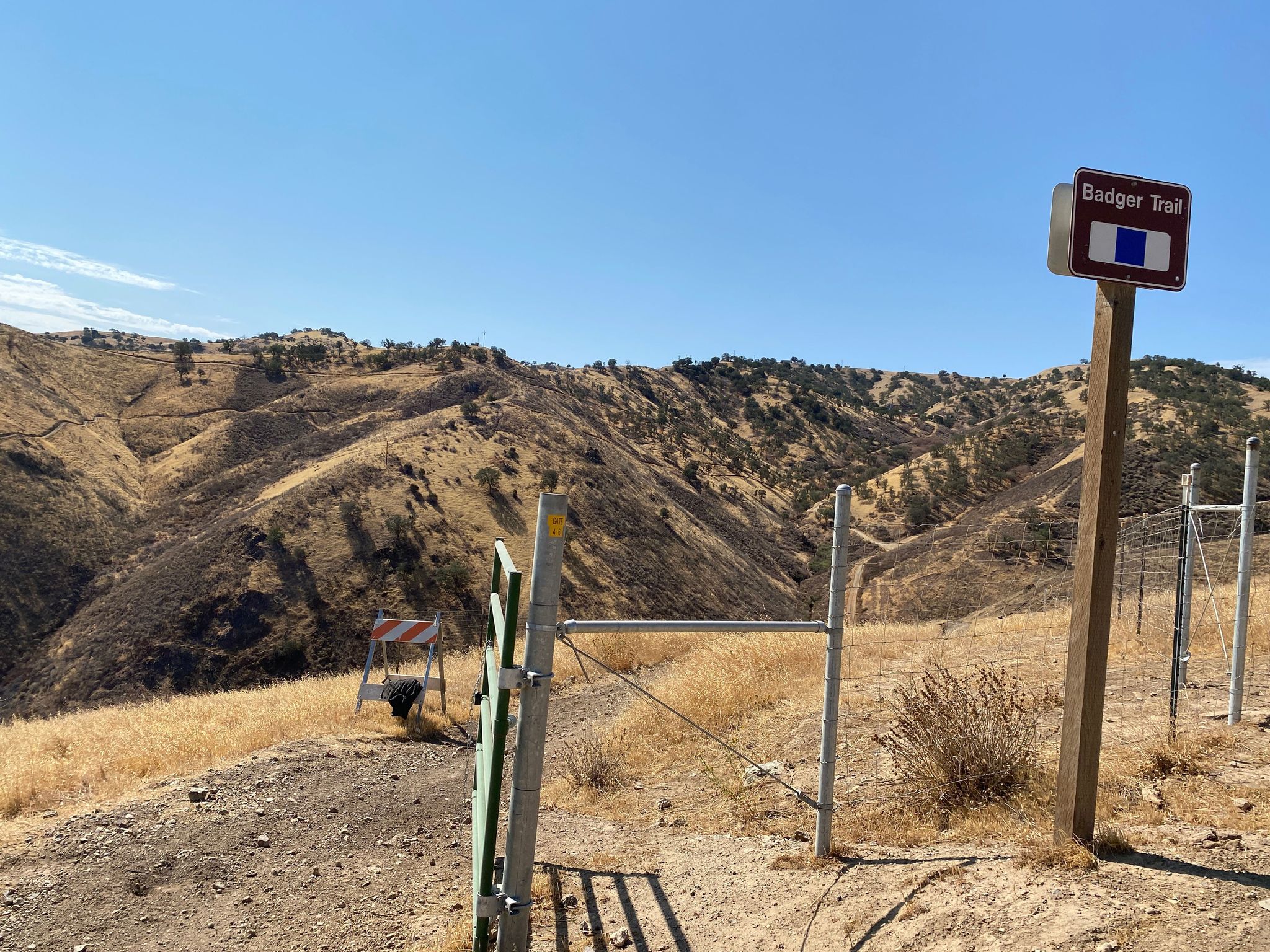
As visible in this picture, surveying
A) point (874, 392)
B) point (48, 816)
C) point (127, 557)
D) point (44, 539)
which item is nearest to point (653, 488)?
point (127, 557)

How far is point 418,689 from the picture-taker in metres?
9.61

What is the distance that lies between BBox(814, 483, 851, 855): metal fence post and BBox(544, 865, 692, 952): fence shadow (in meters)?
0.90

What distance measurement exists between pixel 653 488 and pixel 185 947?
3926 centimetres

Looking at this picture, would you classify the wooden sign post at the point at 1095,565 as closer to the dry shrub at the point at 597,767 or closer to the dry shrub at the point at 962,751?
the dry shrub at the point at 962,751

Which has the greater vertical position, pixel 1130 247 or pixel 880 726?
pixel 1130 247

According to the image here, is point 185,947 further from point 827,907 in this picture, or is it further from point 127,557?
point 127,557

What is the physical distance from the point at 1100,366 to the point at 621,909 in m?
3.62

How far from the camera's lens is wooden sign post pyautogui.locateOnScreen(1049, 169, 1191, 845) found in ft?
11.1

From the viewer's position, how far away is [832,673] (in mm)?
4051

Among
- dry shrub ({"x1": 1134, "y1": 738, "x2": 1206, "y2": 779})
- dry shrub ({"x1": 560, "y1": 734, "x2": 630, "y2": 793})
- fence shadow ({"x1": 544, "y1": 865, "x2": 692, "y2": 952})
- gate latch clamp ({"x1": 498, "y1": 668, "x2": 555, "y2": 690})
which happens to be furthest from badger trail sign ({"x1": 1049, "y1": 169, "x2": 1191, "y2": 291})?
dry shrub ({"x1": 560, "y1": 734, "x2": 630, "y2": 793})

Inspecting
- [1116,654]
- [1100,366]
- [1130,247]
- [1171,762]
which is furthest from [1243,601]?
[1116,654]

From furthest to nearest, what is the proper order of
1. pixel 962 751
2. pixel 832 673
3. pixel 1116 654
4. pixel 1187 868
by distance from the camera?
pixel 1116 654, pixel 962 751, pixel 832 673, pixel 1187 868

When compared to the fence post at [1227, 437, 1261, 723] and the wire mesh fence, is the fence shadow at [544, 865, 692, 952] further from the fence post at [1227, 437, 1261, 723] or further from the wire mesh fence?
the fence post at [1227, 437, 1261, 723]

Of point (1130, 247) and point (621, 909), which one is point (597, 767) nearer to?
point (621, 909)
